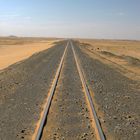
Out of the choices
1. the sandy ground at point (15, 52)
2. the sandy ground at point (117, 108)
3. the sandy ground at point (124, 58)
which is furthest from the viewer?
the sandy ground at point (15, 52)

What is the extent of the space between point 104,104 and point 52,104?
1722mm

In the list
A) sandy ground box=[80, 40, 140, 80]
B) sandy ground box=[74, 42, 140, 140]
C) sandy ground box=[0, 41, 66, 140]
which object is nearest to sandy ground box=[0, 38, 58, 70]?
sandy ground box=[80, 40, 140, 80]

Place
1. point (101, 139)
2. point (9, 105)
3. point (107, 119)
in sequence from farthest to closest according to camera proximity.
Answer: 1. point (9, 105)
2. point (107, 119)
3. point (101, 139)

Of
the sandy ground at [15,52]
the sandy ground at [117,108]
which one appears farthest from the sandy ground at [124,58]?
the sandy ground at [15,52]

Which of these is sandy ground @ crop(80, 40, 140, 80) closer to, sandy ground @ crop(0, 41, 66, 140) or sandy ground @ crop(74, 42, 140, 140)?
sandy ground @ crop(74, 42, 140, 140)

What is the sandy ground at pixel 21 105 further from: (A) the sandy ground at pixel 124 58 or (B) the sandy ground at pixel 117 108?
(A) the sandy ground at pixel 124 58

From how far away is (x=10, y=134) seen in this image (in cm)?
645

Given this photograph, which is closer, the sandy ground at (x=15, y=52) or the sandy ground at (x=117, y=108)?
the sandy ground at (x=117, y=108)

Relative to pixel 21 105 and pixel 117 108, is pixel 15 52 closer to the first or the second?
pixel 21 105

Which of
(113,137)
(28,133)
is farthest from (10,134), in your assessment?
Result: (113,137)

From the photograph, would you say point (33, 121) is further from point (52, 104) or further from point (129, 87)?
point (129, 87)

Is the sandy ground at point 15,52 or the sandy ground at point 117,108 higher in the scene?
the sandy ground at point 117,108

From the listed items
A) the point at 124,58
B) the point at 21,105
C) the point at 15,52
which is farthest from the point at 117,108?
the point at 15,52

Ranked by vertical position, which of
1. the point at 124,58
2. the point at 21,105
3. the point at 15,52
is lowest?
the point at 15,52
